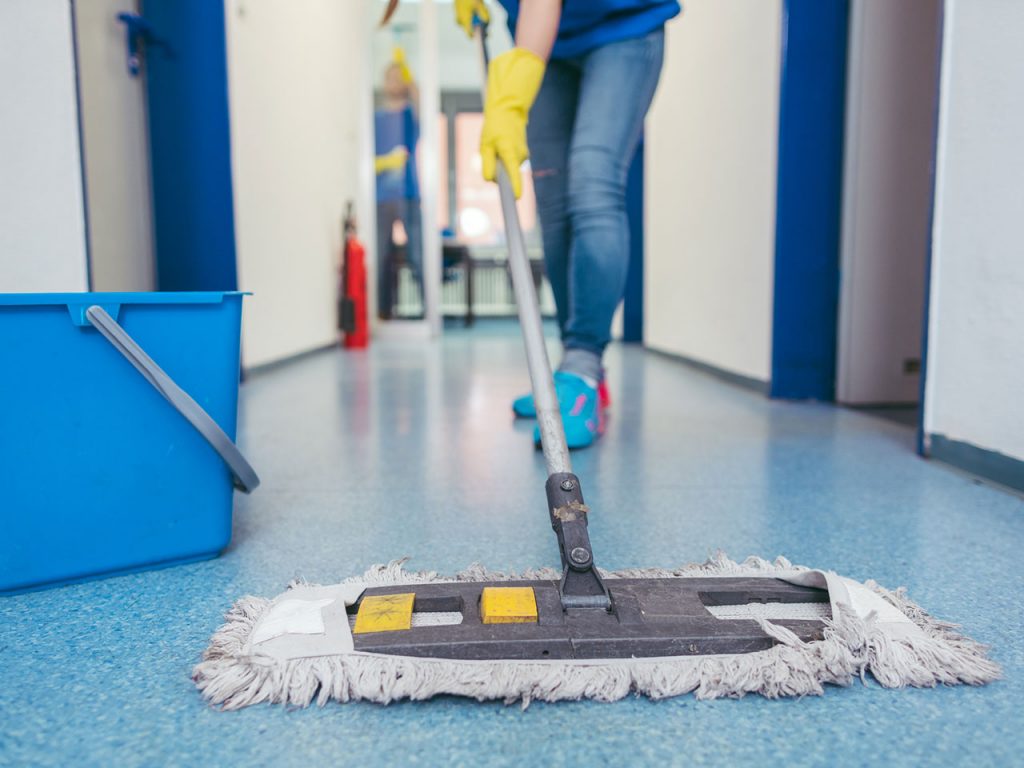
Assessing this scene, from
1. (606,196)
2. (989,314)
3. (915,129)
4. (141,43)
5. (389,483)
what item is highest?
(141,43)

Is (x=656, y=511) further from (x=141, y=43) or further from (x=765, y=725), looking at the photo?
(x=141, y=43)

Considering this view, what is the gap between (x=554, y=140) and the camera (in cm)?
152

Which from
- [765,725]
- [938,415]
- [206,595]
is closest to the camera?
[765,725]

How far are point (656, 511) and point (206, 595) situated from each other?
20.7 inches

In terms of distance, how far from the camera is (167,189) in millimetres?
2291

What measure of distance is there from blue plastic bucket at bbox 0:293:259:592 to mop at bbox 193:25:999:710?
0.56ft

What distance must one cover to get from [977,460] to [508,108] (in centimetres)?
83

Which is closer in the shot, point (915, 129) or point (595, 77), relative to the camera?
point (595, 77)

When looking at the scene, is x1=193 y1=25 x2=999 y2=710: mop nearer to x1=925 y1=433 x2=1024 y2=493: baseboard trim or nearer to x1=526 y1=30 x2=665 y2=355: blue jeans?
x1=925 y1=433 x2=1024 y2=493: baseboard trim

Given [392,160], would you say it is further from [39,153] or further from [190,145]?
[39,153]

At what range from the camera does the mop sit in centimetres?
50

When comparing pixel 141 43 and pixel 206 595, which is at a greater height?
pixel 141 43

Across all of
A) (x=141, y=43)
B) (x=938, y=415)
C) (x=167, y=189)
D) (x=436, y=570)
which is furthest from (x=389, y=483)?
(x=141, y=43)

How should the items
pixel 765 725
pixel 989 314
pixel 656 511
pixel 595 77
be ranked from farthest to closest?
pixel 595 77 < pixel 989 314 < pixel 656 511 < pixel 765 725
